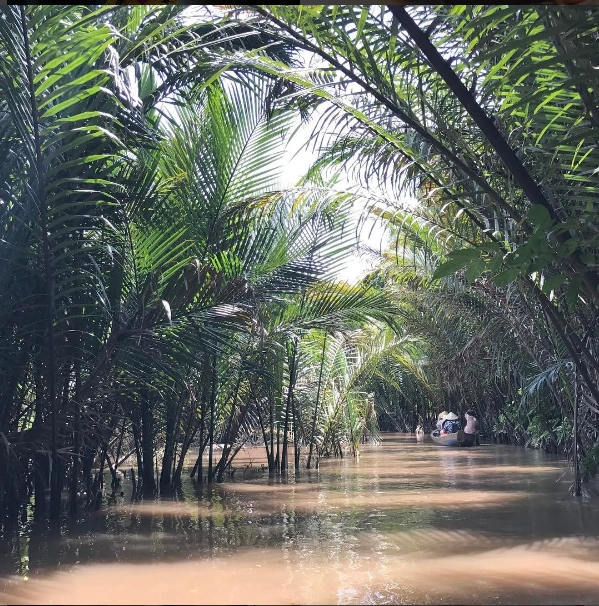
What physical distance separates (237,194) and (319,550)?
2.47 meters

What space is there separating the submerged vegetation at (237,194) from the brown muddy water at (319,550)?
1.68 ft

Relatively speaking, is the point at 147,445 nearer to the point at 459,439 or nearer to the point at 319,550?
the point at 319,550

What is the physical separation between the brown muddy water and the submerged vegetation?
0.51m

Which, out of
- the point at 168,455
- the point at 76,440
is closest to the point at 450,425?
the point at 168,455

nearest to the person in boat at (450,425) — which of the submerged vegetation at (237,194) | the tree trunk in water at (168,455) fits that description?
the submerged vegetation at (237,194)

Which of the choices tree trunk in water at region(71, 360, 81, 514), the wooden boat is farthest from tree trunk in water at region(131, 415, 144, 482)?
the wooden boat

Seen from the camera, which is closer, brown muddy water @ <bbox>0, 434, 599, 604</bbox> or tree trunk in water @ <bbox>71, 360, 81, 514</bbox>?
brown muddy water @ <bbox>0, 434, 599, 604</bbox>

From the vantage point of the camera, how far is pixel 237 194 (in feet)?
17.1

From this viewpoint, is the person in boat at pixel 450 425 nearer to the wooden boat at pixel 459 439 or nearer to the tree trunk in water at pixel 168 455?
the wooden boat at pixel 459 439

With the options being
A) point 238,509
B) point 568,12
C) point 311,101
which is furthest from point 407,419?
point 568,12

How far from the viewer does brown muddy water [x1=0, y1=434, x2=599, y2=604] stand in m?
3.01

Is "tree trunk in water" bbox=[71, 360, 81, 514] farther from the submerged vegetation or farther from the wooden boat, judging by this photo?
the wooden boat

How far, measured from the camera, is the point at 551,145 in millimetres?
3111

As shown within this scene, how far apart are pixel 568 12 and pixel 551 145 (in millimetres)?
573
